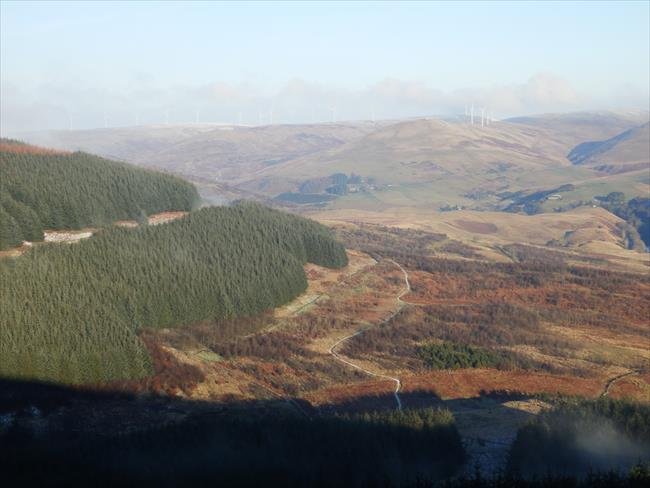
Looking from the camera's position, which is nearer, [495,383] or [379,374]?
[495,383]

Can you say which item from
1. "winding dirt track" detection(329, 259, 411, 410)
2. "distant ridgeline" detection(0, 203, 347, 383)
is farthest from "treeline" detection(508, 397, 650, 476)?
"distant ridgeline" detection(0, 203, 347, 383)

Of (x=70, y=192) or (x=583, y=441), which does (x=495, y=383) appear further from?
(x=70, y=192)

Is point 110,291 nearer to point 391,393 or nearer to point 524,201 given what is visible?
point 391,393

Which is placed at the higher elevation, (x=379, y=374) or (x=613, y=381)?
(x=613, y=381)

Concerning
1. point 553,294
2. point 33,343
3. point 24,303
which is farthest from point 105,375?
point 553,294

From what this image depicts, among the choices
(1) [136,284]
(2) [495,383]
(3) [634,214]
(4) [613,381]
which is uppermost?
(1) [136,284]

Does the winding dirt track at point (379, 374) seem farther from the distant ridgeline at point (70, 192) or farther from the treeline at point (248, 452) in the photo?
the distant ridgeline at point (70, 192)

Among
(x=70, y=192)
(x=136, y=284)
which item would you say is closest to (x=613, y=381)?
(x=136, y=284)
